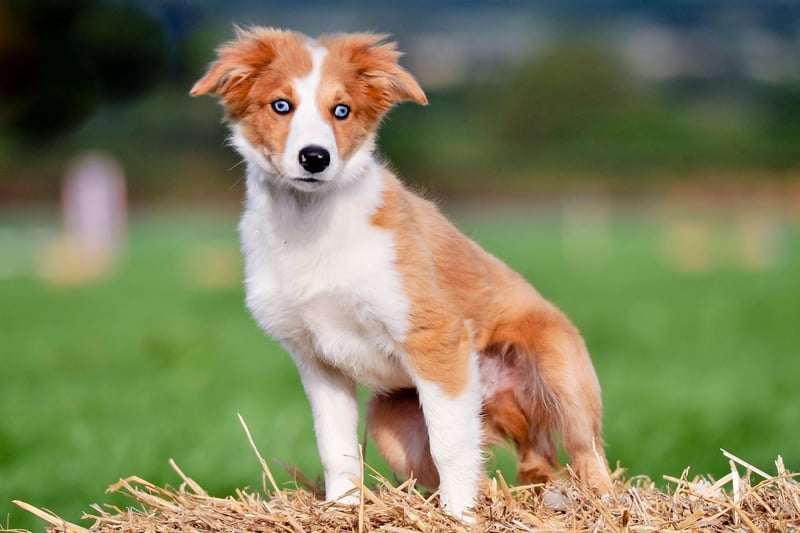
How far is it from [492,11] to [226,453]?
346 feet

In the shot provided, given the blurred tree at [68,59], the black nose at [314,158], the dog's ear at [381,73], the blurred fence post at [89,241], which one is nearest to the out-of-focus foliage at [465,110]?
the blurred tree at [68,59]

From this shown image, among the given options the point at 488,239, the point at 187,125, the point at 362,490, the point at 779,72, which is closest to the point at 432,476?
the point at 362,490

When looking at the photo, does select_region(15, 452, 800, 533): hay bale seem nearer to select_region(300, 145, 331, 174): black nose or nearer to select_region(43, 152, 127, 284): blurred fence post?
select_region(300, 145, 331, 174): black nose

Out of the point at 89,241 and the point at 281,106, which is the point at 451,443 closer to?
the point at 281,106

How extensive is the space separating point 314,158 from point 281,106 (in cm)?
32

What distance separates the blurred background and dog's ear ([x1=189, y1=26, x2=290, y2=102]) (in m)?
0.58

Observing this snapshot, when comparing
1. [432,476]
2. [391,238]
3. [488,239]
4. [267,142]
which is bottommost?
[488,239]

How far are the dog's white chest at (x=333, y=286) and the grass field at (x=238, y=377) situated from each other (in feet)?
7.03

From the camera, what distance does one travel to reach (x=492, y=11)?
111 meters

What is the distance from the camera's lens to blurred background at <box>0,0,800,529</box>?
913 cm

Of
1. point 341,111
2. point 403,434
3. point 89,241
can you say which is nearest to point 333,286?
point 341,111

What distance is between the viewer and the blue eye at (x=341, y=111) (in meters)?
4.93

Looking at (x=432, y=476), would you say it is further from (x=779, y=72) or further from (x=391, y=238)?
(x=779, y=72)

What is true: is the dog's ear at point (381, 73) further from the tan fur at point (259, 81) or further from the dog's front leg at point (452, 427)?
the dog's front leg at point (452, 427)
